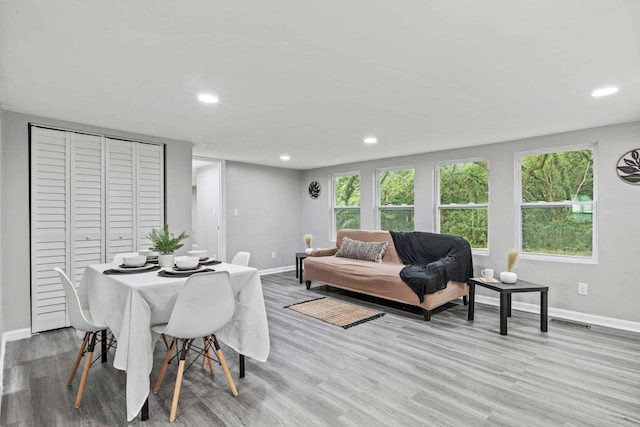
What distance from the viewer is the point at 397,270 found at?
4422 millimetres

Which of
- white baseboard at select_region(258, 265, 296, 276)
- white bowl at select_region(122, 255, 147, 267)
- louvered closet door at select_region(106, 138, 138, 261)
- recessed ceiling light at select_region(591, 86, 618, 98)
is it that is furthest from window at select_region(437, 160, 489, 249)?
louvered closet door at select_region(106, 138, 138, 261)

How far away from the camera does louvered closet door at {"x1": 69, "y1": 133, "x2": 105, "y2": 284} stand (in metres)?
3.64

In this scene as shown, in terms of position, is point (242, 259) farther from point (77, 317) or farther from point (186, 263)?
point (77, 317)

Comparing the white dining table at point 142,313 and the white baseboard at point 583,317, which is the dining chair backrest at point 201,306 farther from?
the white baseboard at point 583,317

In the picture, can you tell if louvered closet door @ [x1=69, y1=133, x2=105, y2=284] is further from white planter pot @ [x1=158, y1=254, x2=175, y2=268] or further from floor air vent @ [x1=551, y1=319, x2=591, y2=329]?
floor air vent @ [x1=551, y1=319, x2=591, y2=329]

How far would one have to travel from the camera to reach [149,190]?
13.8ft

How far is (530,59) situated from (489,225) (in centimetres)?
299

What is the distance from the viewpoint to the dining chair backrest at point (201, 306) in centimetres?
199

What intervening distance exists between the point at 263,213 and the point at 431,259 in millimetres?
3428

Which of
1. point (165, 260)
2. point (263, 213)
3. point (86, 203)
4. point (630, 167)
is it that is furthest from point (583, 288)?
point (86, 203)

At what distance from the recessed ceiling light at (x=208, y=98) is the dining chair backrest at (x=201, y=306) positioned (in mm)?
1575

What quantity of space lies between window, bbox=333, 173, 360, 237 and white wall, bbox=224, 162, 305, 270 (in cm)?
98

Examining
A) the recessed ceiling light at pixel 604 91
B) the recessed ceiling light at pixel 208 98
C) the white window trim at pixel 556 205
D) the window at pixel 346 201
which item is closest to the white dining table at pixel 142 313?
the recessed ceiling light at pixel 208 98

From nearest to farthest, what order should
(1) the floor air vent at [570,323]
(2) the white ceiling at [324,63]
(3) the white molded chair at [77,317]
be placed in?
(2) the white ceiling at [324,63], (3) the white molded chair at [77,317], (1) the floor air vent at [570,323]
